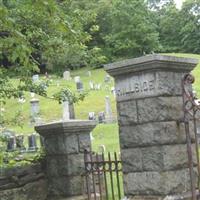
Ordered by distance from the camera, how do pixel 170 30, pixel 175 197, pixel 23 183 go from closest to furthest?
pixel 175 197, pixel 23 183, pixel 170 30

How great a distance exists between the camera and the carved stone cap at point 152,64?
557 cm

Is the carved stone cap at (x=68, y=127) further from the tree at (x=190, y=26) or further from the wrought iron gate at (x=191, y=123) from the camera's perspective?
the tree at (x=190, y=26)

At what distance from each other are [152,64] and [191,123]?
34.7 inches

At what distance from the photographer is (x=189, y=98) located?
5562mm

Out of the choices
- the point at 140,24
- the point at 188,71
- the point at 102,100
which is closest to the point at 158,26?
the point at 140,24

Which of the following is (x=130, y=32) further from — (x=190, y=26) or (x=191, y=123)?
(x=191, y=123)

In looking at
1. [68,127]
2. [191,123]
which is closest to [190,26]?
[68,127]

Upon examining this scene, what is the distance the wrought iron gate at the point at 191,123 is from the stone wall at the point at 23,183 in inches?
108

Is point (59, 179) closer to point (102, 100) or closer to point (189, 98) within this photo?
point (189, 98)

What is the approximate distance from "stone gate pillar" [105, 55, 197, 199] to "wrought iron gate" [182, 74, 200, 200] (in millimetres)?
96

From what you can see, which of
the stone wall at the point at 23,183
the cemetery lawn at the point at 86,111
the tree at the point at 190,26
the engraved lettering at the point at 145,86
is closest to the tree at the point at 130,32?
the tree at the point at 190,26

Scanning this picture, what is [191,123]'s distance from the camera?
5965 millimetres

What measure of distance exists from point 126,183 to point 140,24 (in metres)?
49.3

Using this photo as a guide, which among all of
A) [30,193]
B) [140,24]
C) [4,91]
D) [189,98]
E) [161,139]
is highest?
[140,24]
